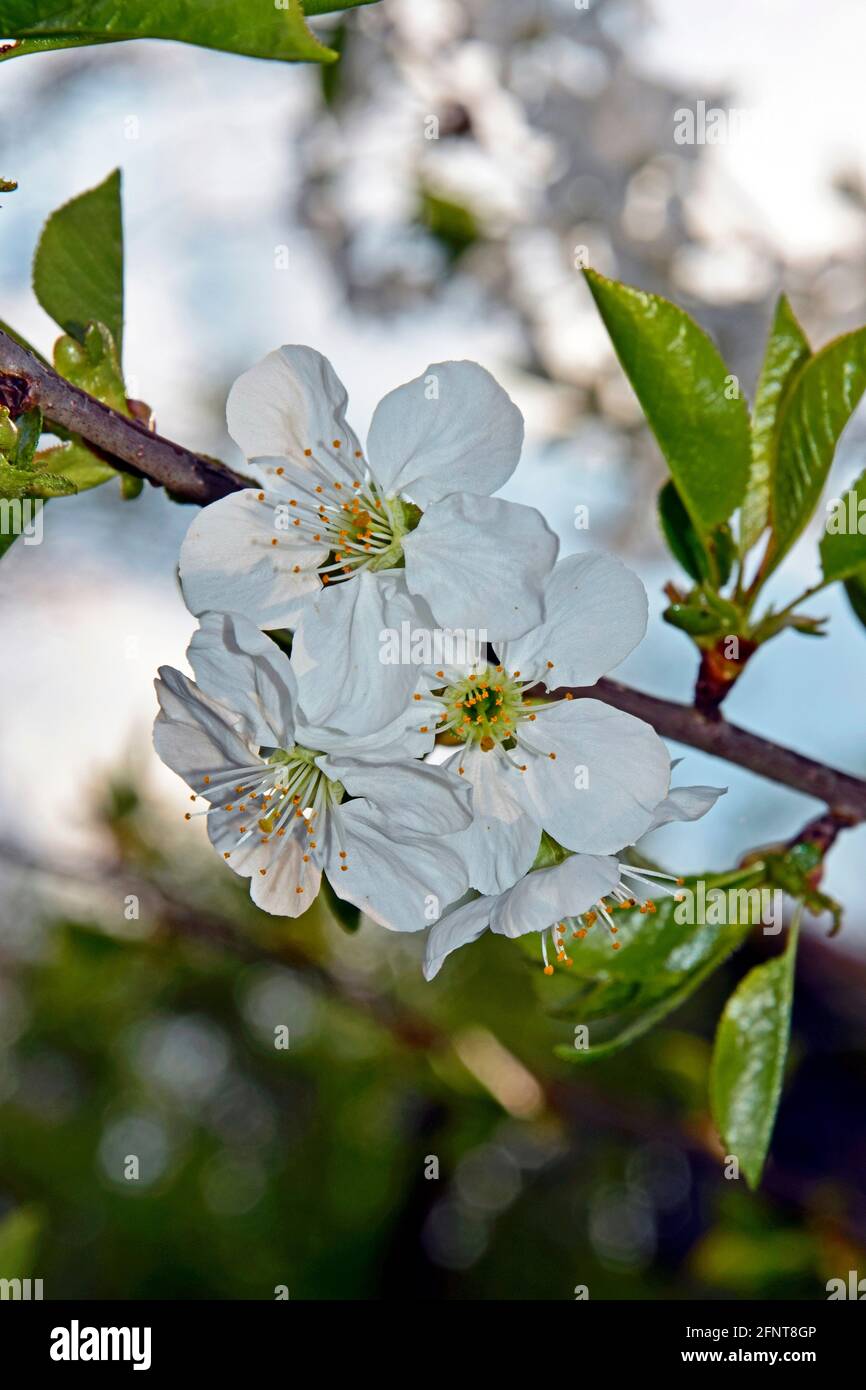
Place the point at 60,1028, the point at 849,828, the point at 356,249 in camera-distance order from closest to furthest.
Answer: the point at 849,828 < the point at 356,249 < the point at 60,1028

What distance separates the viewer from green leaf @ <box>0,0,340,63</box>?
1.50 feet

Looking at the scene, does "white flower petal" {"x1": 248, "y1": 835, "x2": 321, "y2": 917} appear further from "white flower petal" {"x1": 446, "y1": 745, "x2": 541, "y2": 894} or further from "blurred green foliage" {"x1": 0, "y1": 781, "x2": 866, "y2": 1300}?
"blurred green foliage" {"x1": 0, "y1": 781, "x2": 866, "y2": 1300}

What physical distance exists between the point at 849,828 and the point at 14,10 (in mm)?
702

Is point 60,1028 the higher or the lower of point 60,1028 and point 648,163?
the lower

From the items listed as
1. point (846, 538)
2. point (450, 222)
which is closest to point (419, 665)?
point (846, 538)

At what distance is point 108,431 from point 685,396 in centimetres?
37

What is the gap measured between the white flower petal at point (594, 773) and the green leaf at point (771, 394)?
30 centimetres

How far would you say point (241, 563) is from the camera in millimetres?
596

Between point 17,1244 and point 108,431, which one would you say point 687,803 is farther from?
point 17,1244

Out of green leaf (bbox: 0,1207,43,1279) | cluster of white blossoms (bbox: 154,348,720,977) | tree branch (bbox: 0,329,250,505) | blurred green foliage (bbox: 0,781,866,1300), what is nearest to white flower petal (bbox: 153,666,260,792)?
cluster of white blossoms (bbox: 154,348,720,977)
